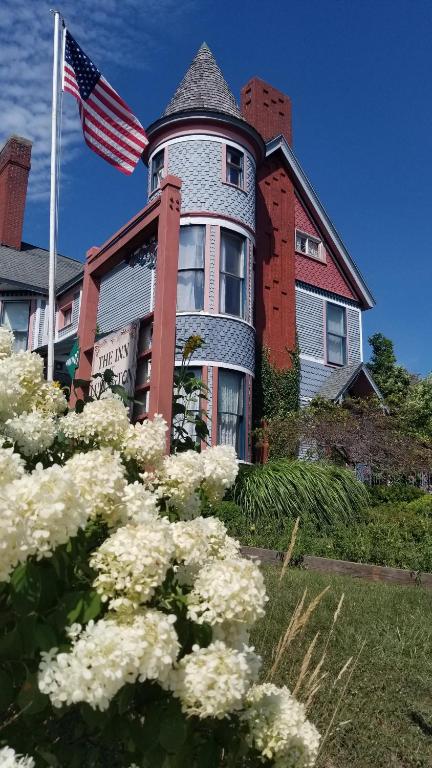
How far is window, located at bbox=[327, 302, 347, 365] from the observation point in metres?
20.4

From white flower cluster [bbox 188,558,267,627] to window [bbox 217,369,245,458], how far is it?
523 inches

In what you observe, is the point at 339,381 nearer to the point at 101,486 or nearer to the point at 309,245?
the point at 309,245

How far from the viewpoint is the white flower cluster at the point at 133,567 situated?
5.86 ft

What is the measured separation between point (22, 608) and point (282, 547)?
7.78m

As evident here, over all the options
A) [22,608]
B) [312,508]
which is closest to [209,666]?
[22,608]

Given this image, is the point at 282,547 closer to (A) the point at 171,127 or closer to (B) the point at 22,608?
(B) the point at 22,608

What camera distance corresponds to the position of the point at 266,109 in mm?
21000

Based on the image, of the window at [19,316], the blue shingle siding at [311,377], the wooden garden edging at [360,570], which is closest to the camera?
the wooden garden edging at [360,570]

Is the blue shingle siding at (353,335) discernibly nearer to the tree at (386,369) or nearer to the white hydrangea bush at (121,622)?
the tree at (386,369)

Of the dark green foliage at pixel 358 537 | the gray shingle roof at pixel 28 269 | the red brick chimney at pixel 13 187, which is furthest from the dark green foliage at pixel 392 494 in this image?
the red brick chimney at pixel 13 187

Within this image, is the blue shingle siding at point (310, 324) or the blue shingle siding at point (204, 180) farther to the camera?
the blue shingle siding at point (310, 324)

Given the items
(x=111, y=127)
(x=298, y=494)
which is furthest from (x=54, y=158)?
(x=298, y=494)

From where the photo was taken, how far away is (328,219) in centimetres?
2139

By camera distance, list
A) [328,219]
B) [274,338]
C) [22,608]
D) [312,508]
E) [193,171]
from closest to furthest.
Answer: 1. [22,608]
2. [312,508]
3. [193,171]
4. [274,338]
5. [328,219]
